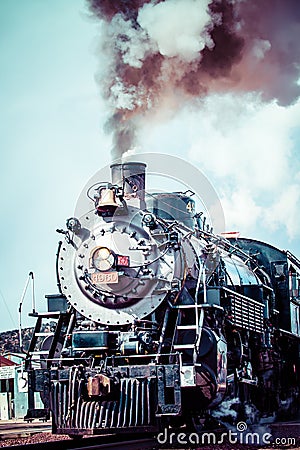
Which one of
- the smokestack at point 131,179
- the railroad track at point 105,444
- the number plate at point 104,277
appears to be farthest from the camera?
the smokestack at point 131,179

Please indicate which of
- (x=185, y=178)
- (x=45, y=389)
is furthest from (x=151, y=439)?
(x=185, y=178)

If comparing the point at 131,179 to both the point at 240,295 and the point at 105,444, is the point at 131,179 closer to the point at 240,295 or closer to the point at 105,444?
the point at 240,295

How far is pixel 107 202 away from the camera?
40.9 ft

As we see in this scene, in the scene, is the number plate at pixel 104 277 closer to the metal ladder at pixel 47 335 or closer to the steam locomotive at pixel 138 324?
the steam locomotive at pixel 138 324

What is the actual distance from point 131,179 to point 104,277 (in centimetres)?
193

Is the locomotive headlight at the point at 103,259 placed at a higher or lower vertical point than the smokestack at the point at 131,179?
lower

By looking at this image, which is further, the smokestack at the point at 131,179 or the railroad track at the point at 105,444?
the smokestack at the point at 131,179

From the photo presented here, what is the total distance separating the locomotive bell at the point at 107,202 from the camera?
12469 mm

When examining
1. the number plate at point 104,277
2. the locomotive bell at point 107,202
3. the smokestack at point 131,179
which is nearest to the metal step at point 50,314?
the number plate at point 104,277

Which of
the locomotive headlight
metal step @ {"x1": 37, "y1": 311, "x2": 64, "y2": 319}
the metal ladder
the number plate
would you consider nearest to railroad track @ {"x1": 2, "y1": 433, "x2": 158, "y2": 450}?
the metal ladder

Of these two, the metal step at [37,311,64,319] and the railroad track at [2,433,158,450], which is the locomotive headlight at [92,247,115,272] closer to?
the metal step at [37,311,64,319]

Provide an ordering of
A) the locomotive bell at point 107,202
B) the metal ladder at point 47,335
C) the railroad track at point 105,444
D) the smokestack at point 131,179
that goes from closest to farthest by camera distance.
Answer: the railroad track at point 105,444
the locomotive bell at point 107,202
the metal ladder at point 47,335
the smokestack at point 131,179

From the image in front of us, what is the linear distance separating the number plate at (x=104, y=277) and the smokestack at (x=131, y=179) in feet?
4.68

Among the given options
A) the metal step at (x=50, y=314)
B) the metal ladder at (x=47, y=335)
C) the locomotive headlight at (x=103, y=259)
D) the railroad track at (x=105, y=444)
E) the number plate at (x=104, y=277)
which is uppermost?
the locomotive headlight at (x=103, y=259)
